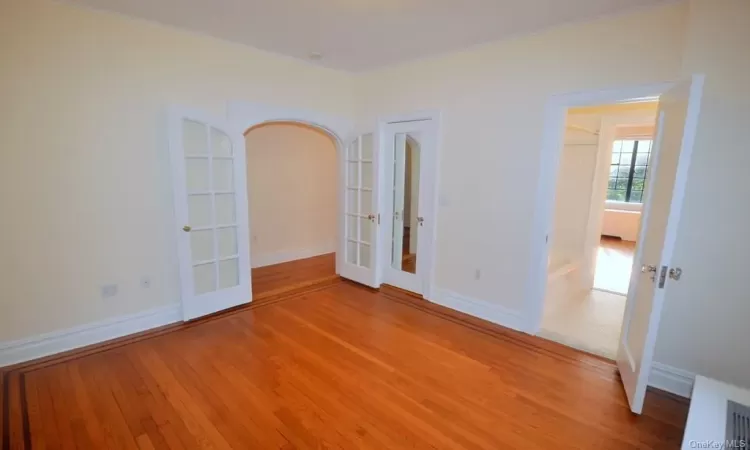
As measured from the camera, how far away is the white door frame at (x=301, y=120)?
→ 3562 mm

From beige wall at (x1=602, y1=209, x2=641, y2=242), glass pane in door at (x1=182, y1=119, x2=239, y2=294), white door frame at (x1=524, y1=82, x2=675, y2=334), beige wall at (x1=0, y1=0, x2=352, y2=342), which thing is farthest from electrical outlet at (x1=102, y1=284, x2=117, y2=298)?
beige wall at (x1=602, y1=209, x2=641, y2=242)

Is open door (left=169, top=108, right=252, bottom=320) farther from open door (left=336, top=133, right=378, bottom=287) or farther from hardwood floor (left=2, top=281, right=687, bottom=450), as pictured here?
open door (left=336, top=133, right=378, bottom=287)

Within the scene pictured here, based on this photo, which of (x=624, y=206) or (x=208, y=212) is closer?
(x=208, y=212)

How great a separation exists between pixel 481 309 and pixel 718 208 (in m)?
2.07

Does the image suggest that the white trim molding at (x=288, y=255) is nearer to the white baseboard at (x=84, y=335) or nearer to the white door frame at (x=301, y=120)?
the white door frame at (x=301, y=120)

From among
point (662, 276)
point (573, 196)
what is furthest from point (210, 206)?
point (573, 196)

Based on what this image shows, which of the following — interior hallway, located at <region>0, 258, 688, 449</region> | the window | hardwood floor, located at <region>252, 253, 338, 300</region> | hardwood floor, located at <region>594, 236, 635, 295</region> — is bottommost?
interior hallway, located at <region>0, 258, 688, 449</region>

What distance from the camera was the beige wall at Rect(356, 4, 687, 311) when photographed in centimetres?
254

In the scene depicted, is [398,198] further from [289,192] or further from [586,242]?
[586,242]

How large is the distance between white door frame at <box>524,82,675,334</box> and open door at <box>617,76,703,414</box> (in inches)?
19.1

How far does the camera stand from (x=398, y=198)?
4.38m

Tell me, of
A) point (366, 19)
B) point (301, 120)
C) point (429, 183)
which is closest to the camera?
point (366, 19)

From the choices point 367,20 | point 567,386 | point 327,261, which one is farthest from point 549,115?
point 327,261

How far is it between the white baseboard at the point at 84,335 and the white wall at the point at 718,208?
14.3 ft
